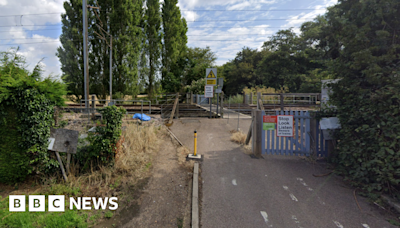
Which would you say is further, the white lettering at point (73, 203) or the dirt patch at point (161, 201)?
the white lettering at point (73, 203)

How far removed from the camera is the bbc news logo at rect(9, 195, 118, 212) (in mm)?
3730

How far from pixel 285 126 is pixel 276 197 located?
109 inches

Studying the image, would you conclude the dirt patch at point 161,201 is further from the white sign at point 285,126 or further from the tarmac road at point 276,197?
the white sign at point 285,126

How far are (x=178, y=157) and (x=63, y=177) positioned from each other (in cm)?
311

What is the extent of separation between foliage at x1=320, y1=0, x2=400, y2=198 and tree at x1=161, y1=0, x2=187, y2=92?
24.1 meters

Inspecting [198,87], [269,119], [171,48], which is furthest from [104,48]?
[269,119]

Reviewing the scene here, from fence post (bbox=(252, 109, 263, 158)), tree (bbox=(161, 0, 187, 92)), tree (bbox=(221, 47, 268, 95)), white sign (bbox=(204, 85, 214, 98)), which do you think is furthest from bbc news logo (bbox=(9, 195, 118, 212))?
tree (bbox=(221, 47, 268, 95))

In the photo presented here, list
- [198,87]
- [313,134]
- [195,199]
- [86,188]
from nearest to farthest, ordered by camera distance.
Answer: [195,199] < [86,188] < [313,134] < [198,87]

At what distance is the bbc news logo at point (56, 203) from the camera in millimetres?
3730

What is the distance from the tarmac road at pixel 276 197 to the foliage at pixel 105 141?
7.88 feet

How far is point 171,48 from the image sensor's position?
28531 mm

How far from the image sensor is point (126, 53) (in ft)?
74.7

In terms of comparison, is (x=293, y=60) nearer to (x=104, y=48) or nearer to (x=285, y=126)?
(x=104, y=48)

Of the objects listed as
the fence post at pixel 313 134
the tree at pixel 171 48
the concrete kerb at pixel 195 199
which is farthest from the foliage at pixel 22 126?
the tree at pixel 171 48
